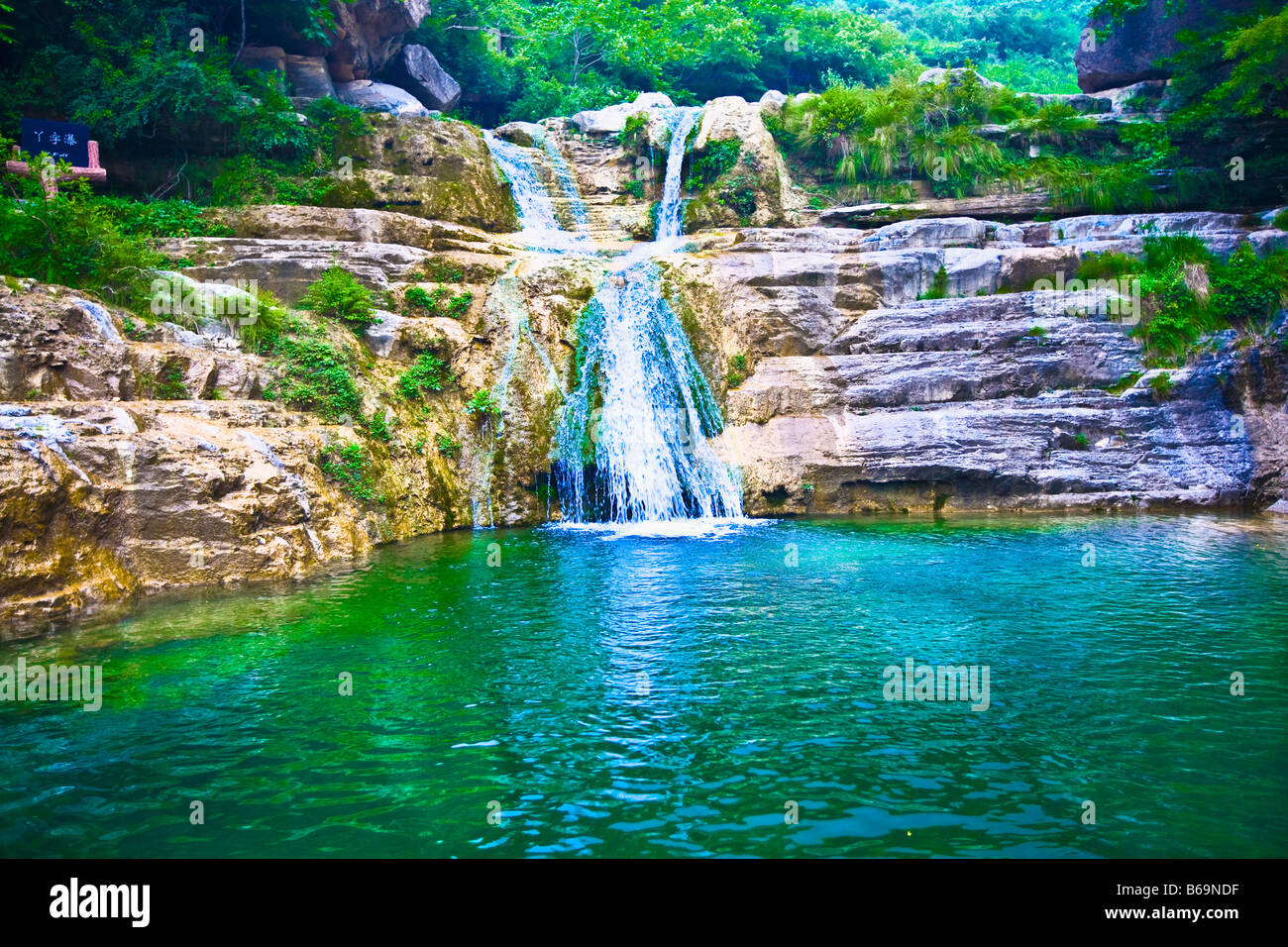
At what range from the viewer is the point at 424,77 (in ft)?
90.4

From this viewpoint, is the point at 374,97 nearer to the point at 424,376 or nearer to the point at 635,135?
the point at 635,135

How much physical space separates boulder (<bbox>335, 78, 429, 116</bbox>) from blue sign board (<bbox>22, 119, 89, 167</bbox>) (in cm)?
1054

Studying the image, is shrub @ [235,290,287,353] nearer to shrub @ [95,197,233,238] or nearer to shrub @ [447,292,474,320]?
shrub @ [447,292,474,320]

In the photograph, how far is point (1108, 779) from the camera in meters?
4.61

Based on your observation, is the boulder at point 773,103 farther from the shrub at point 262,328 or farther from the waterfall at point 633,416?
the shrub at point 262,328

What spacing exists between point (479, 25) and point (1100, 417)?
Answer: 81.7 feet

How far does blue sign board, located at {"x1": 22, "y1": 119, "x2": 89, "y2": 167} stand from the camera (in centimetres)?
1463

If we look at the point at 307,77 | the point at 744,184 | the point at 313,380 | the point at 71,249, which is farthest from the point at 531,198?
the point at 71,249

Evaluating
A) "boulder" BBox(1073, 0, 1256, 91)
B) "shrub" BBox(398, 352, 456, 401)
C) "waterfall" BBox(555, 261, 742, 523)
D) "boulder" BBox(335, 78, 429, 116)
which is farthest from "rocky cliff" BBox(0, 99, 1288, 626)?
"boulder" BBox(1073, 0, 1256, 91)

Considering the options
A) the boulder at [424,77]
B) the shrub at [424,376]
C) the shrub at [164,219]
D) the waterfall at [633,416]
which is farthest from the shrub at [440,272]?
the boulder at [424,77]

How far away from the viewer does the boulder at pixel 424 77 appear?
27.1 metres

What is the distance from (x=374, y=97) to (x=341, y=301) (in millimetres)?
13622

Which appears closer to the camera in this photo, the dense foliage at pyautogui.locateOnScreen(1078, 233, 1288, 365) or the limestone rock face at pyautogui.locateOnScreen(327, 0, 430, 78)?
the dense foliage at pyautogui.locateOnScreen(1078, 233, 1288, 365)
